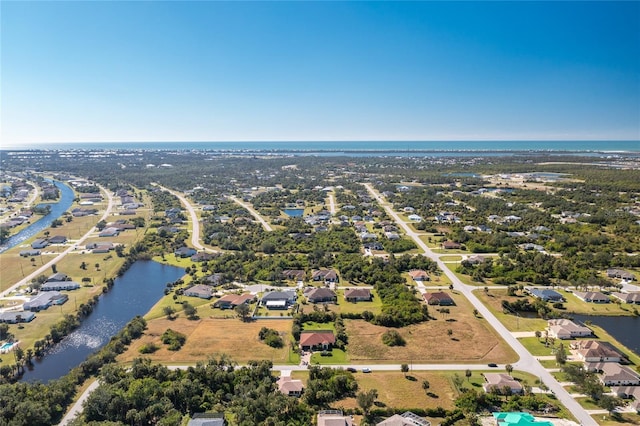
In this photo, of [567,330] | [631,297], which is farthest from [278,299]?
[631,297]

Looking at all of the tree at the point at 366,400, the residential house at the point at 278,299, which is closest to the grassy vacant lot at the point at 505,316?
the tree at the point at 366,400

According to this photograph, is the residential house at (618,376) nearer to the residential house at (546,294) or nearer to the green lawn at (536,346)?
the green lawn at (536,346)

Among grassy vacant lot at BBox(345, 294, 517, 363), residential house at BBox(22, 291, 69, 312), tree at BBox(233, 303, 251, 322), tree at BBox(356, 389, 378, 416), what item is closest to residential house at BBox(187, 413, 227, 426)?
tree at BBox(356, 389, 378, 416)

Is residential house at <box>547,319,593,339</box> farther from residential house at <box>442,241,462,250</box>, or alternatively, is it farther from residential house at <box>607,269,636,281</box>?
residential house at <box>442,241,462,250</box>

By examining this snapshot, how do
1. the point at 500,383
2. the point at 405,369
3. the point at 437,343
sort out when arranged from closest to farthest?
the point at 500,383
the point at 405,369
the point at 437,343

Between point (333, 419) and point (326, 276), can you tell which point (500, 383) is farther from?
point (326, 276)
